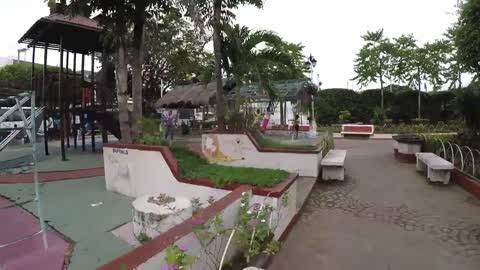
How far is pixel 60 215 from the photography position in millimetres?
6344

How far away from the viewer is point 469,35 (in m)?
11.2

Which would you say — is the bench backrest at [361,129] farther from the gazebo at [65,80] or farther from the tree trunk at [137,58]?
the tree trunk at [137,58]

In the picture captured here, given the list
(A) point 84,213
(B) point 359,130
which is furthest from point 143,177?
(B) point 359,130

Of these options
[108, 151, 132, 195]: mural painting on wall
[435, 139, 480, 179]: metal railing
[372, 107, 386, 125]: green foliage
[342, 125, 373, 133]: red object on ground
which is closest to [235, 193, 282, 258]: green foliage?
[108, 151, 132, 195]: mural painting on wall

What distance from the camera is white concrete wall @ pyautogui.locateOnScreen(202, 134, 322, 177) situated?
1019 centimetres

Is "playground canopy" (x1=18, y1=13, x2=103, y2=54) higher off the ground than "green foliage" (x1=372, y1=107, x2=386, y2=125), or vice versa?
"playground canopy" (x1=18, y1=13, x2=103, y2=54)

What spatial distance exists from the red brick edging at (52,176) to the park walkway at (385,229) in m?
5.69

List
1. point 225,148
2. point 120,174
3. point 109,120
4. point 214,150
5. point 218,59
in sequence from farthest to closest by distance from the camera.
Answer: point 109,120, point 218,59, point 214,150, point 225,148, point 120,174

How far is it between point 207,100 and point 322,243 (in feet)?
58.3

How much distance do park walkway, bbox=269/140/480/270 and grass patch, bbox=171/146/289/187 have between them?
2.94 ft

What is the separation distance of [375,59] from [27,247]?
3296 cm

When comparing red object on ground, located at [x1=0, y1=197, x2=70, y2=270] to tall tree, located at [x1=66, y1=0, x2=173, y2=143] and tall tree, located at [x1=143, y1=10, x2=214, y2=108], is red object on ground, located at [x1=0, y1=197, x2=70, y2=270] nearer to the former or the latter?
tall tree, located at [x1=66, y1=0, x2=173, y2=143]

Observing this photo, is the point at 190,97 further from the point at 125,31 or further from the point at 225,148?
the point at 125,31

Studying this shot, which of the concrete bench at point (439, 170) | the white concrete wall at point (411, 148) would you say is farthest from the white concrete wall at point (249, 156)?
the white concrete wall at point (411, 148)
